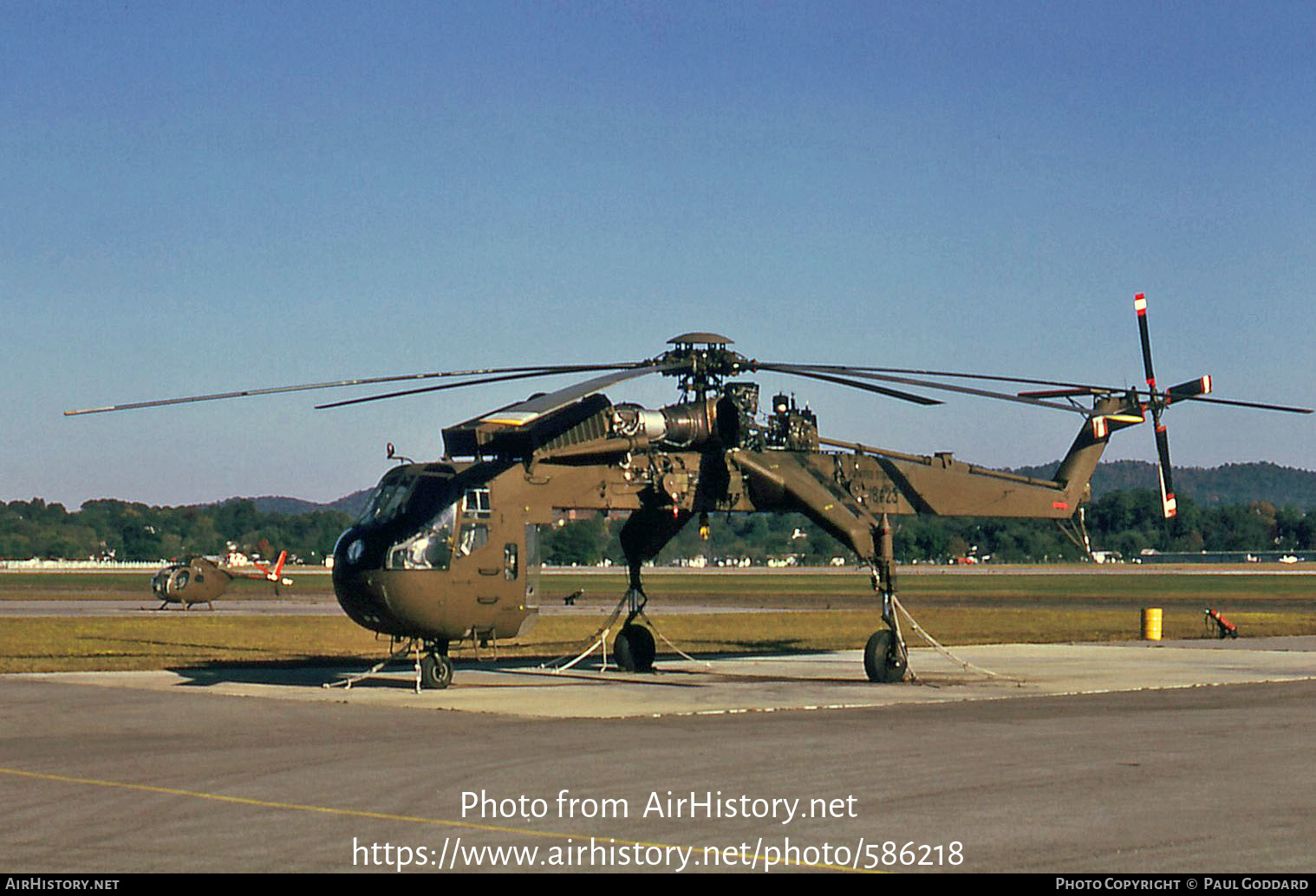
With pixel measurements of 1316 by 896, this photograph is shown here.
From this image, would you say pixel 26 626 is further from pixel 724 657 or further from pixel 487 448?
pixel 487 448

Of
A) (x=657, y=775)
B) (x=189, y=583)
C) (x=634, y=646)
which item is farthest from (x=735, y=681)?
(x=189, y=583)

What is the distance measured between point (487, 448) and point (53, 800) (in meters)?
12.8

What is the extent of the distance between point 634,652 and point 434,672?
17.0ft

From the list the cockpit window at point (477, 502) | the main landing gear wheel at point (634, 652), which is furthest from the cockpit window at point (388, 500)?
the main landing gear wheel at point (634, 652)

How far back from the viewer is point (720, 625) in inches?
2068

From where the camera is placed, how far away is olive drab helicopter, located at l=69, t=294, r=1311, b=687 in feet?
78.7

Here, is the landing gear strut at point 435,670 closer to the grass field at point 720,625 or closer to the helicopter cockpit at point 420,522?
the helicopter cockpit at point 420,522

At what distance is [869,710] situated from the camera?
22281 mm

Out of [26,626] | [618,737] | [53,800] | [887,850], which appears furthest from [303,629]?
[887,850]

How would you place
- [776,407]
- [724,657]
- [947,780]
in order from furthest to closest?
[724,657], [776,407], [947,780]

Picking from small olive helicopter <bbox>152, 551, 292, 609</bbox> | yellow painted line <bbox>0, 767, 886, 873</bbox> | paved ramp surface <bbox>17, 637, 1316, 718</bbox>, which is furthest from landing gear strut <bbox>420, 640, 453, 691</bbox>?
small olive helicopter <bbox>152, 551, 292, 609</bbox>

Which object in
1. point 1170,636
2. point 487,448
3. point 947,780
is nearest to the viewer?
point 947,780

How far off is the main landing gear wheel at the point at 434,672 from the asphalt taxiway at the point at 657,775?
1.64 ft

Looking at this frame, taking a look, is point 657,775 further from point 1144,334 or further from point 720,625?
point 720,625
